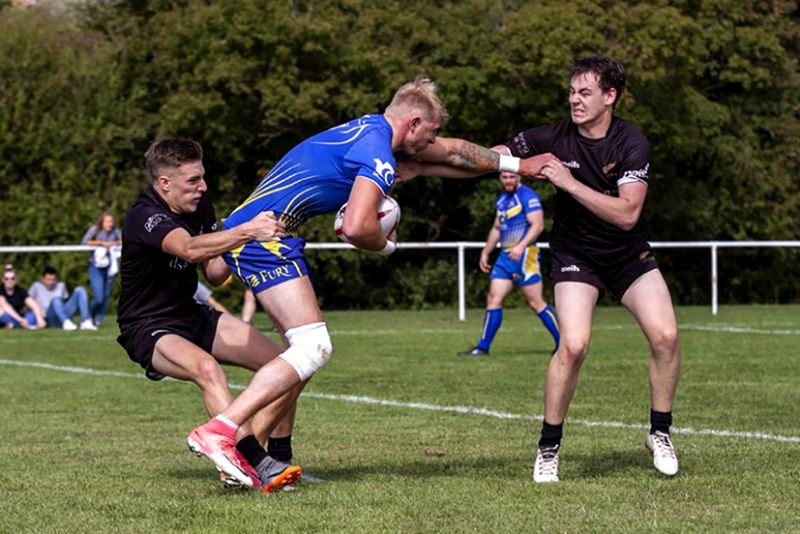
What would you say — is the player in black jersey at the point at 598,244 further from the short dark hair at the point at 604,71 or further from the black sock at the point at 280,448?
the black sock at the point at 280,448

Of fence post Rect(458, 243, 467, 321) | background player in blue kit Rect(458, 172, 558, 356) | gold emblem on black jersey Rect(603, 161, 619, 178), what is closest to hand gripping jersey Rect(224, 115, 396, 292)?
gold emblem on black jersey Rect(603, 161, 619, 178)

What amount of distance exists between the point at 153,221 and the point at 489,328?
9.44 metres

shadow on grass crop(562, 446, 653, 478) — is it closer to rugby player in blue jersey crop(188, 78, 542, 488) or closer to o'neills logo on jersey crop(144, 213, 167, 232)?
rugby player in blue jersey crop(188, 78, 542, 488)

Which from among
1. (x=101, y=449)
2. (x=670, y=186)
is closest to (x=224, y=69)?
(x=670, y=186)

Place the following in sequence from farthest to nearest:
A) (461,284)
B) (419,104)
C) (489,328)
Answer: (461,284) → (489,328) → (419,104)

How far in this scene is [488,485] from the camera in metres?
6.94

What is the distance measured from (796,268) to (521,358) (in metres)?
21.8

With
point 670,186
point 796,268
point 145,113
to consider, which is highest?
point 145,113

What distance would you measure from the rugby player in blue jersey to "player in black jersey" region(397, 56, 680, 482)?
578 mm

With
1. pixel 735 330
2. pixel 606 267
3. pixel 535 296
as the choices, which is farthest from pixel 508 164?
pixel 735 330

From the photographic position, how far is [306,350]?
6824 mm

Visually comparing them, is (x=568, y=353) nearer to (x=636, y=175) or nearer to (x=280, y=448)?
(x=636, y=175)

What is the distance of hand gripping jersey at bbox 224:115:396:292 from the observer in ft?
22.1

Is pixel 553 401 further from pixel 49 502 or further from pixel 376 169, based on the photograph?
pixel 49 502
